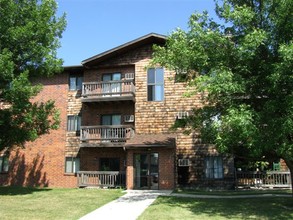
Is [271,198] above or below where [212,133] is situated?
below

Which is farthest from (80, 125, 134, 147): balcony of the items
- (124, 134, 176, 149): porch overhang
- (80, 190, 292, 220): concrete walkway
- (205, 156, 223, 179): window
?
(205, 156, 223, 179): window

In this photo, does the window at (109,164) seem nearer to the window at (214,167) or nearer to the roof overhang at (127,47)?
the window at (214,167)

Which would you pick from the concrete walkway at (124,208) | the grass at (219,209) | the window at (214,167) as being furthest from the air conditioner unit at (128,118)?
the grass at (219,209)

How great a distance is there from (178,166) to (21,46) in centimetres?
1168

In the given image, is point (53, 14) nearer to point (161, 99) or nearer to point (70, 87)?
point (70, 87)

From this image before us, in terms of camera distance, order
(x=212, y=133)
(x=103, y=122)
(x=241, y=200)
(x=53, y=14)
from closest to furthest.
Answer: (x=212, y=133), (x=241, y=200), (x=53, y=14), (x=103, y=122)

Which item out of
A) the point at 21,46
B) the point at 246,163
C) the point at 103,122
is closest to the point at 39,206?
the point at 21,46

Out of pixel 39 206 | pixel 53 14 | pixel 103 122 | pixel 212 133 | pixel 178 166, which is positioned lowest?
pixel 39 206

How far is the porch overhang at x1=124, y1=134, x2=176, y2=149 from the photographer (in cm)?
1998

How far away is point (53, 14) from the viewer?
19.7 meters

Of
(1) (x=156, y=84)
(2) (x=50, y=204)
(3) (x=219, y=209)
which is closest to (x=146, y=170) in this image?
(1) (x=156, y=84)

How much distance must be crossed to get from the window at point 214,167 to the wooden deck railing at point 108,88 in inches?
260

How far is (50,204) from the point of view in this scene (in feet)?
47.4

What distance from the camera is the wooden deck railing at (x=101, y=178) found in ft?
70.7
